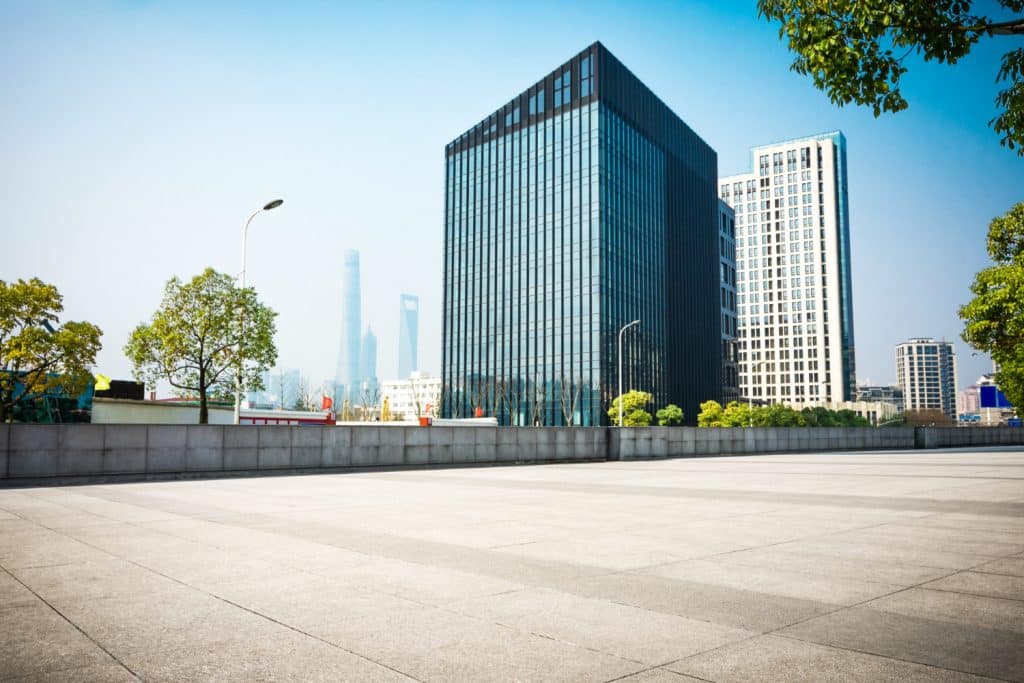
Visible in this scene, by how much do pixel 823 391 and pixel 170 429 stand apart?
176 meters

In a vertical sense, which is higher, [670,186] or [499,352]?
[670,186]

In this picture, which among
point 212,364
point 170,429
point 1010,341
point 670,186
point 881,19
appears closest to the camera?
point 881,19

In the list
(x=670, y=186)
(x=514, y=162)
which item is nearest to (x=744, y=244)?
(x=670, y=186)

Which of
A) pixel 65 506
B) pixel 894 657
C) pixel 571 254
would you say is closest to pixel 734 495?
pixel 894 657

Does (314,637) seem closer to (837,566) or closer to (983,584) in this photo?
(837,566)

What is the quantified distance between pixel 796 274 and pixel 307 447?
574 ft

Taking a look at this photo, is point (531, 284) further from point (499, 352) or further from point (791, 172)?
point (791, 172)

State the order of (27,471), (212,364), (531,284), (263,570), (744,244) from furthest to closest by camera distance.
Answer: (744,244)
(531,284)
(212,364)
(27,471)
(263,570)

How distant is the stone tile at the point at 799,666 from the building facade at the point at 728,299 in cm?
13699

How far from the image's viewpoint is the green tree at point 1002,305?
3191 cm

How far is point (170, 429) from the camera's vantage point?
734 inches

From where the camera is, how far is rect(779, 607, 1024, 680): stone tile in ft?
12.1

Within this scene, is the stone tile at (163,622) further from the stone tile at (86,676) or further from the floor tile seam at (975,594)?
the floor tile seam at (975,594)

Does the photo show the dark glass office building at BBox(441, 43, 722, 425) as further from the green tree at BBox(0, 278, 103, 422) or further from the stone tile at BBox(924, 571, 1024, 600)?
the stone tile at BBox(924, 571, 1024, 600)
